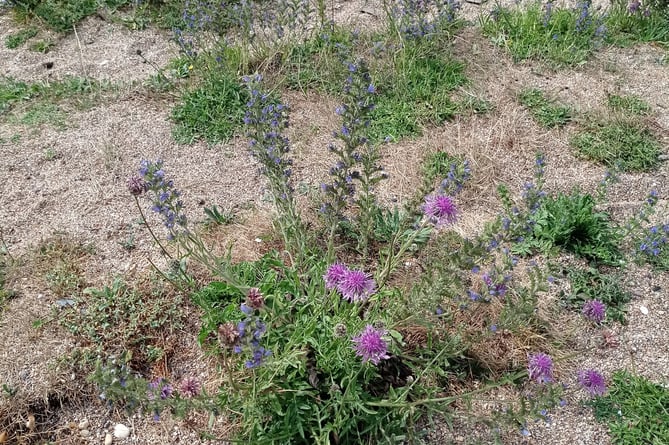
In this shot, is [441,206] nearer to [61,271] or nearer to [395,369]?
[395,369]

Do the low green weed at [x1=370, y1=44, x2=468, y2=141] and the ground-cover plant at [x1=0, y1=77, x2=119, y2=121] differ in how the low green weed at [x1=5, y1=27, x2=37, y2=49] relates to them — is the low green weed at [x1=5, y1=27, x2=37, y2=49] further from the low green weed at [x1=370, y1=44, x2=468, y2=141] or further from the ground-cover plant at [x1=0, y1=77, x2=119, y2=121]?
the low green weed at [x1=370, y1=44, x2=468, y2=141]

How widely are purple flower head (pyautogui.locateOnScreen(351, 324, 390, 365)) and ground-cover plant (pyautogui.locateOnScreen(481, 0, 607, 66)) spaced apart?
11.1ft

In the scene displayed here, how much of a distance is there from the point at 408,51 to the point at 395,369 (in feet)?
9.11

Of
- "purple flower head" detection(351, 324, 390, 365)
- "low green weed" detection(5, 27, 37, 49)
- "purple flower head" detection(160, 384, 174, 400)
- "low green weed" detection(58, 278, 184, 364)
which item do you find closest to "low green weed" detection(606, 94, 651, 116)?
"purple flower head" detection(351, 324, 390, 365)

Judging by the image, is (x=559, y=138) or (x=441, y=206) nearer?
(x=441, y=206)

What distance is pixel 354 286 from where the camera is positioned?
2139mm

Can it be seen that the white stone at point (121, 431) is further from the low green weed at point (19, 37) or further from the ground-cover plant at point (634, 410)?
the low green weed at point (19, 37)

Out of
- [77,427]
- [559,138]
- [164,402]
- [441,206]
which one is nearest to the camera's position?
[164,402]

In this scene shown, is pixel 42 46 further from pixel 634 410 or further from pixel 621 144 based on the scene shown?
pixel 634 410

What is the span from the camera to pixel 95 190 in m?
3.44

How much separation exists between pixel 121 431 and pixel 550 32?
14.3ft

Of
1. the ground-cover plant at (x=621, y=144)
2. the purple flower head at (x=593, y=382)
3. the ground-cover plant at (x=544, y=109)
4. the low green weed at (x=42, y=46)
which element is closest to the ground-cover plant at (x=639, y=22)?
the ground-cover plant at (x=544, y=109)

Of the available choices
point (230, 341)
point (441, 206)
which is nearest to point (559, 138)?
point (441, 206)

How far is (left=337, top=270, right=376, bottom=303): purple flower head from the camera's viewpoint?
213cm
